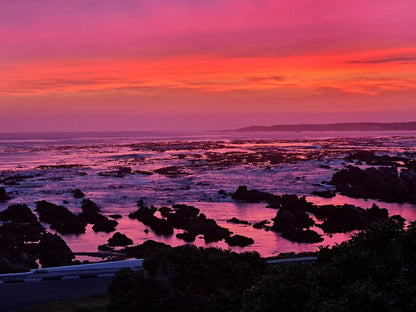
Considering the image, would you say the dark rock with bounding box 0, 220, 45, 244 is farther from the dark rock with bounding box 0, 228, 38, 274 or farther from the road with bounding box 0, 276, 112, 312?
the road with bounding box 0, 276, 112, 312

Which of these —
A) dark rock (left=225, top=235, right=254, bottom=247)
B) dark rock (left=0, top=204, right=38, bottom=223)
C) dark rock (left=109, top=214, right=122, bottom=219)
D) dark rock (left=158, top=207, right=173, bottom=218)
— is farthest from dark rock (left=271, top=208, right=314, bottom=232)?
dark rock (left=0, top=204, right=38, bottom=223)

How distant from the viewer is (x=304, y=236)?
117 ft

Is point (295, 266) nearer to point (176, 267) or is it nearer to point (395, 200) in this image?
point (176, 267)

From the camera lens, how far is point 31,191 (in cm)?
6238

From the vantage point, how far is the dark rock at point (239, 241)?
34.0 metres

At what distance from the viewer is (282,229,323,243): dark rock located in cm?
3556

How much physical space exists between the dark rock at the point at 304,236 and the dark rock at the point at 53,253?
594 inches

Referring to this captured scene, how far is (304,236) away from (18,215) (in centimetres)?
2317

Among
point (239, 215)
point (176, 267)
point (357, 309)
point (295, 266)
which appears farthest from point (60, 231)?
point (357, 309)

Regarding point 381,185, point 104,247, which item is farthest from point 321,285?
point 381,185

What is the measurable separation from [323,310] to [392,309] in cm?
116

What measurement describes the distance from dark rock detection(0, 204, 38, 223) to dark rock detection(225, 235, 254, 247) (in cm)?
1672

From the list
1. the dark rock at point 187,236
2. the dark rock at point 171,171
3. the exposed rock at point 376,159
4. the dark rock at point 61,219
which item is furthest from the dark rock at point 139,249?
the exposed rock at point 376,159

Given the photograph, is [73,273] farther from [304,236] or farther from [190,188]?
[190,188]
